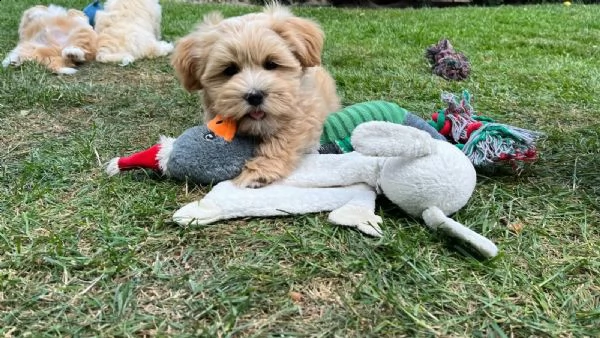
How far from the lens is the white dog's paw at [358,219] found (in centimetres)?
184

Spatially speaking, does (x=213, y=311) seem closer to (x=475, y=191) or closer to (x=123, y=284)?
Result: (x=123, y=284)

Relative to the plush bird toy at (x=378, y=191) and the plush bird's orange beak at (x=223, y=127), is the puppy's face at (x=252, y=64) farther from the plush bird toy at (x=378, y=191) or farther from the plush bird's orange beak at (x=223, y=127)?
the plush bird toy at (x=378, y=191)

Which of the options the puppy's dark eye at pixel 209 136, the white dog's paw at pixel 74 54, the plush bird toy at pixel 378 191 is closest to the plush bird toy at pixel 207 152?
the puppy's dark eye at pixel 209 136

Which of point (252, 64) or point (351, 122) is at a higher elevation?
point (252, 64)

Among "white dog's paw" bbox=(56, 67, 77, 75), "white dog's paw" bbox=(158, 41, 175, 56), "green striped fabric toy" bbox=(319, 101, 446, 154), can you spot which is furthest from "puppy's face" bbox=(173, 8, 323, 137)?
"white dog's paw" bbox=(158, 41, 175, 56)

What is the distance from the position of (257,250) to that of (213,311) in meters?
0.36

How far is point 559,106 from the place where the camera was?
345cm

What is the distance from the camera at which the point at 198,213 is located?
195cm

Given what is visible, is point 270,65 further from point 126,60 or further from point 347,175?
point 126,60

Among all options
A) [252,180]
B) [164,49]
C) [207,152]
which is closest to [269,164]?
[252,180]

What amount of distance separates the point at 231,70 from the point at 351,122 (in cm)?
61

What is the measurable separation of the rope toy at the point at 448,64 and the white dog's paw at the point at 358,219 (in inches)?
105

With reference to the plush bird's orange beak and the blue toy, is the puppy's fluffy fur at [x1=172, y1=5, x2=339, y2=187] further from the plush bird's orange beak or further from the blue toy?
the blue toy

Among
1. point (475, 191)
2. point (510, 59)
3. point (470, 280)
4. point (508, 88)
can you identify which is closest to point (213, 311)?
point (470, 280)
